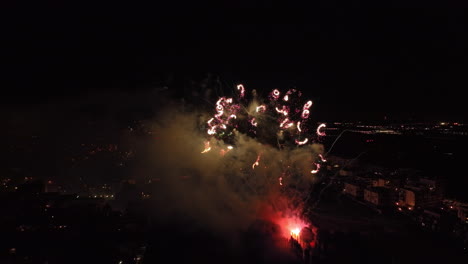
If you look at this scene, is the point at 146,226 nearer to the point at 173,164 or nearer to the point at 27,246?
the point at 27,246

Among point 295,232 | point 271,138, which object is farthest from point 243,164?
point 295,232

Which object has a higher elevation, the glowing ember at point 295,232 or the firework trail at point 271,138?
the firework trail at point 271,138

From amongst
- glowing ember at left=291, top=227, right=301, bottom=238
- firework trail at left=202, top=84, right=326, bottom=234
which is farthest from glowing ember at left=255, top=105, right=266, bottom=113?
glowing ember at left=291, top=227, right=301, bottom=238

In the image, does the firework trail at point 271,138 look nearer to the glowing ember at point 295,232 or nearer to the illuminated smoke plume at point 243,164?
the illuminated smoke plume at point 243,164

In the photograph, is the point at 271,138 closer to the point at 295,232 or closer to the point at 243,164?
the point at 243,164

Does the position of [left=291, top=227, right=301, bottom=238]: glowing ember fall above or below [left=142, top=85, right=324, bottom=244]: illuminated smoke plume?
below

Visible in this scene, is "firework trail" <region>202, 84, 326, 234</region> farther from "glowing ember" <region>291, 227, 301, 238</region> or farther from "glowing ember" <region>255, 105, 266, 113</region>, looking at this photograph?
"glowing ember" <region>291, 227, 301, 238</region>

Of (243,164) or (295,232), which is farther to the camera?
(243,164)

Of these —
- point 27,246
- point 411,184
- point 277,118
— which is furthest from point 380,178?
point 27,246

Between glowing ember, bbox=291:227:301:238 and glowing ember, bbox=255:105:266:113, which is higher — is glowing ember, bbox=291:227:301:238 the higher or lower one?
the lower one

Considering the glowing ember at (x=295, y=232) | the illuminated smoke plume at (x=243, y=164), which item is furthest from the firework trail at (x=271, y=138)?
the glowing ember at (x=295, y=232)

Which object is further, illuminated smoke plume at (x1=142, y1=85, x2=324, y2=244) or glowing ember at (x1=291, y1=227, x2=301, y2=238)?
illuminated smoke plume at (x1=142, y1=85, x2=324, y2=244)

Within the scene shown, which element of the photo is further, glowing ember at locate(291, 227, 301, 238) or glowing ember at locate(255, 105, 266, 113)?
glowing ember at locate(255, 105, 266, 113)

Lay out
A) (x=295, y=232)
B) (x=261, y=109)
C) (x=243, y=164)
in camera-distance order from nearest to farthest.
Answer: (x=295, y=232) → (x=261, y=109) → (x=243, y=164)
